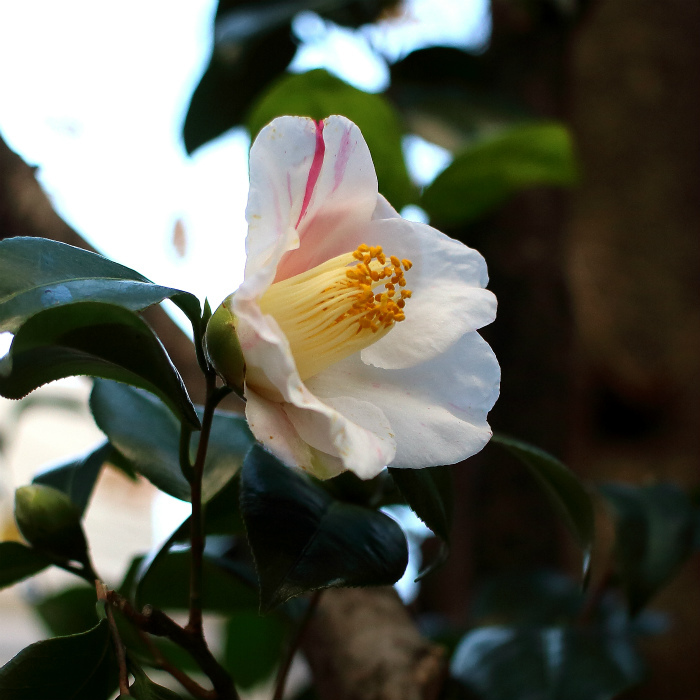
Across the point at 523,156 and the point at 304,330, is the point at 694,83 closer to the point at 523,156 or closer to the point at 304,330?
the point at 523,156

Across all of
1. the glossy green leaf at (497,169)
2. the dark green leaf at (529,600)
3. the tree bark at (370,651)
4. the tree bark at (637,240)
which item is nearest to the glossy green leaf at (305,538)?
the tree bark at (370,651)

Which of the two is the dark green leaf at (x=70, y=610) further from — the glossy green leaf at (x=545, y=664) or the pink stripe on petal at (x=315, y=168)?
the pink stripe on petal at (x=315, y=168)

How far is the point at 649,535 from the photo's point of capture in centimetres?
71

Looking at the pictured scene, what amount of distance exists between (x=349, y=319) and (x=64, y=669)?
21 centimetres

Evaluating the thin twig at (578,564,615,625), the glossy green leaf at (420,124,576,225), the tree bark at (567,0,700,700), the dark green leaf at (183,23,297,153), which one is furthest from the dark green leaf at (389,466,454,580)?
the tree bark at (567,0,700,700)

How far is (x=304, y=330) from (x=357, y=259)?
0.05 m

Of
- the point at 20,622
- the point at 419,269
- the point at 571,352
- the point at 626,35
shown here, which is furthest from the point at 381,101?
the point at 20,622

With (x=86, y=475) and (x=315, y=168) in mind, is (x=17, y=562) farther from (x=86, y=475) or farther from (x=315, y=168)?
(x=315, y=168)

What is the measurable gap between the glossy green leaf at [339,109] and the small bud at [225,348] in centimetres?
73

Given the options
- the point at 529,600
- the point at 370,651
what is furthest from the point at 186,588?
the point at 529,600

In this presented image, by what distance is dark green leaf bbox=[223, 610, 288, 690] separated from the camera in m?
1.05

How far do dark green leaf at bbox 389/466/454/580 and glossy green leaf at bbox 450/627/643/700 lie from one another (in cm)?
29

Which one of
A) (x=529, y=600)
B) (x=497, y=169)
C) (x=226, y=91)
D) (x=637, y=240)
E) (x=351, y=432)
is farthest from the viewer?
(x=637, y=240)

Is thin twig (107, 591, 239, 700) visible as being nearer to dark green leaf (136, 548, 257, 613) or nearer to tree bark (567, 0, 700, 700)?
dark green leaf (136, 548, 257, 613)
